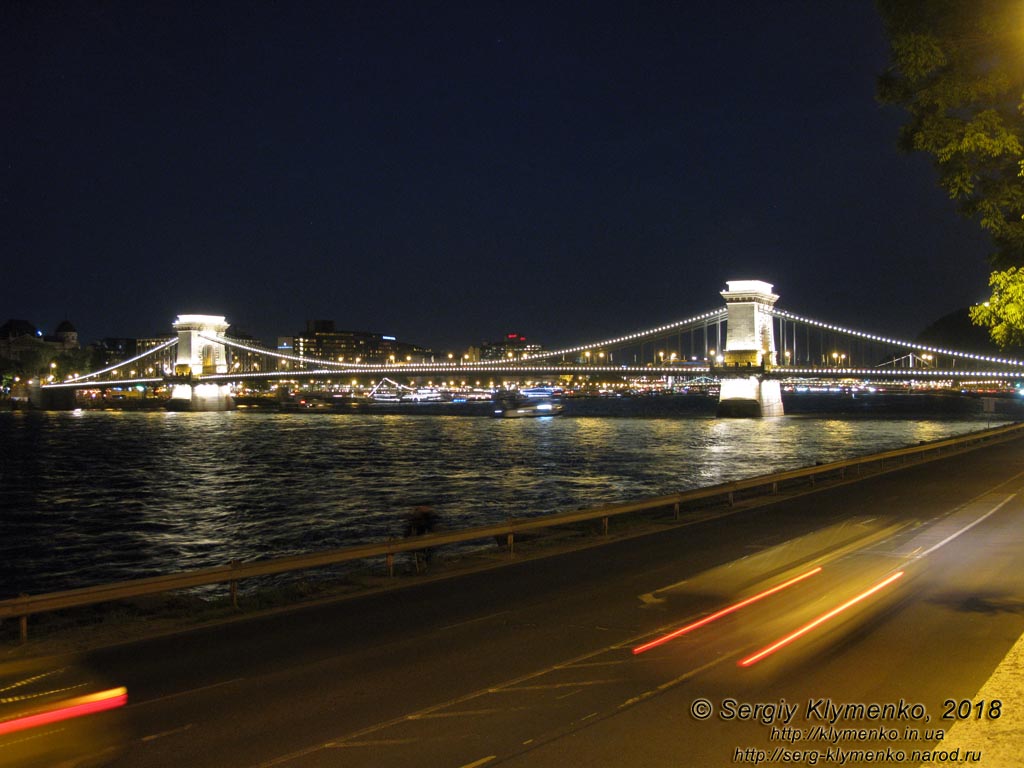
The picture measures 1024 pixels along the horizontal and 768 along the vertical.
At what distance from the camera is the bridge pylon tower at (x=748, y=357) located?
108375 mm

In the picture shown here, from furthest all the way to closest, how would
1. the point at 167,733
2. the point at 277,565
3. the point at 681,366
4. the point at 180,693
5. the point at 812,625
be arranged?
the point at 681,366 < the point at 277,565 < the point at 812,625 < the point at 180,693 < the point at 167,733

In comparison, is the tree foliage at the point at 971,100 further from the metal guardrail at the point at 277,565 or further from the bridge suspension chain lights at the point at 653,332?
the bridge suspension chain lights at the point at 653,332

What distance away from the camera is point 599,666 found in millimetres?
8211

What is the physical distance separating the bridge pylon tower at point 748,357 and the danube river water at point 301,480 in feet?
69.0

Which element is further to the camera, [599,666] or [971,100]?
[971,100]

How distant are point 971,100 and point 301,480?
122ft

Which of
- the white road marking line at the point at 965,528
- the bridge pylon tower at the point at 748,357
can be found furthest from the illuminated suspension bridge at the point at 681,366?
the white road marking line at the point at 965,528

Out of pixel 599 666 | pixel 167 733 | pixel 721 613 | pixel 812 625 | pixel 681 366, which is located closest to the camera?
pixel 167 733

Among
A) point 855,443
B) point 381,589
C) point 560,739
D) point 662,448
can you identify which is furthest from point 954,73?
point 855,443

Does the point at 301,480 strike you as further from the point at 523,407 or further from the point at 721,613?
Answer: the point at 523,407

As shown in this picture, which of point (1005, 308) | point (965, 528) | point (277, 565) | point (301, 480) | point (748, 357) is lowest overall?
point (301, 480)

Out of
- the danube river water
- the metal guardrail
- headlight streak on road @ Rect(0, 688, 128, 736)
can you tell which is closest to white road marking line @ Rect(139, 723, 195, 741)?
headlight streak on road @ Rect(0, 688, 128, 736)

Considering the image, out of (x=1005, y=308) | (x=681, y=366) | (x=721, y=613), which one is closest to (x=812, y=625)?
(x=721, y=613)

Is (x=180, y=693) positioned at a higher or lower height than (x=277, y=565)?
lower
